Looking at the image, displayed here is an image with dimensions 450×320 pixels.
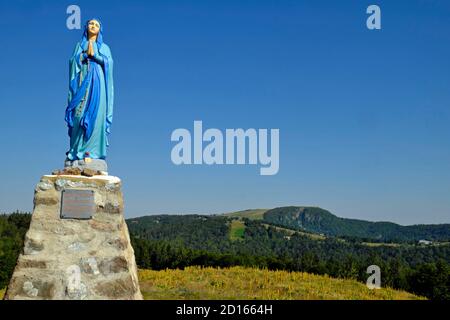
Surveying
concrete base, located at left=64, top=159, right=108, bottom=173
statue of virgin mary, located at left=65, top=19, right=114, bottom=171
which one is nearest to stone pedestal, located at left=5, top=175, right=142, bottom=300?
concrete base, located at left=64, top=159, right=108, bottom=173

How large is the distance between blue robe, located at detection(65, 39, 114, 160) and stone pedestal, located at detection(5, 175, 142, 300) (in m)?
1.13

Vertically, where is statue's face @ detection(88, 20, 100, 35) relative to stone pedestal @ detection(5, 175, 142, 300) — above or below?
above

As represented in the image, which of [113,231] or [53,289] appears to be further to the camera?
[113,231]

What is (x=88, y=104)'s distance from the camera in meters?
10.9

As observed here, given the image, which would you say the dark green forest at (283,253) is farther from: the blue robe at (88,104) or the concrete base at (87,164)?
the blue robe at (88,104)

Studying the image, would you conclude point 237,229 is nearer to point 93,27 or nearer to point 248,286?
point 248,286

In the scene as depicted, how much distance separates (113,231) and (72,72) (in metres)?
4.29

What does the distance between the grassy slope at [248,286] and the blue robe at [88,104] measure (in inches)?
174

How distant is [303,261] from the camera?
228ft

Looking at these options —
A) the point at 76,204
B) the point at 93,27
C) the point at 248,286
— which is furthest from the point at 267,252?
the point at 76,204

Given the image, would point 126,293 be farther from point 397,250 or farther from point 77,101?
point 397,250

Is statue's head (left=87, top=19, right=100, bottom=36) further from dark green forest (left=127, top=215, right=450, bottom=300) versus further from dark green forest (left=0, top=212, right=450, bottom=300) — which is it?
dark green forest (left=0, top=212, right=450, bottom=300)

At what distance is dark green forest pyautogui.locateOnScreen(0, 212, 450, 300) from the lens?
5878 cm

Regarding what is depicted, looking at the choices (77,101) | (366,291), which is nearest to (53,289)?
(77,101)
